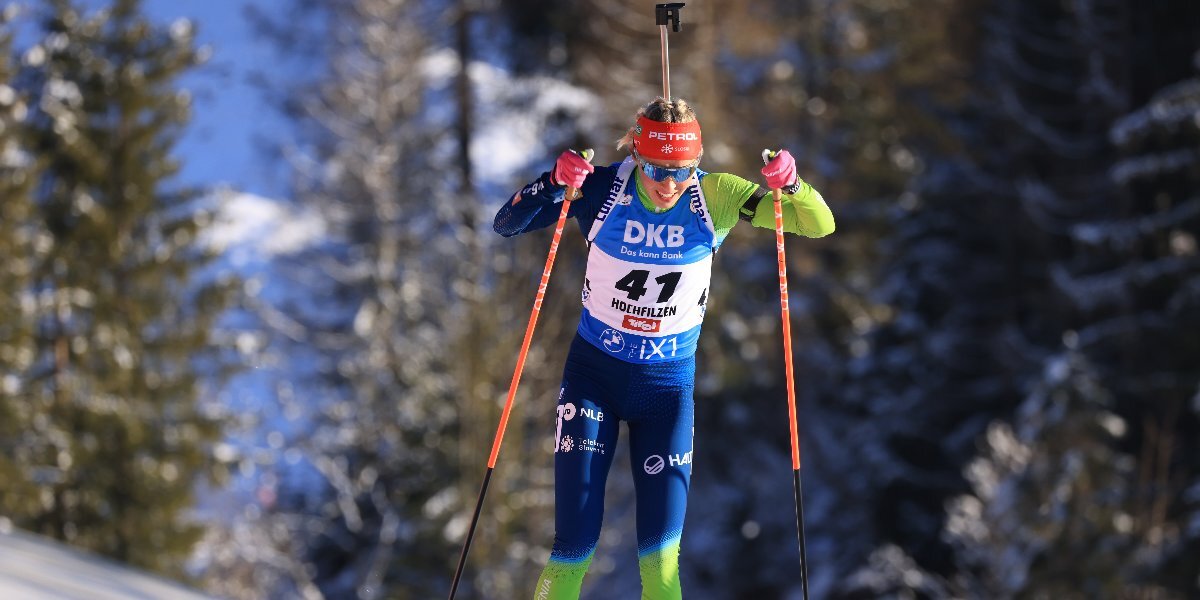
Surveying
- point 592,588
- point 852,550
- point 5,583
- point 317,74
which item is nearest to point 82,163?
point 317,74

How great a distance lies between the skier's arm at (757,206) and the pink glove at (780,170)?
16 cm

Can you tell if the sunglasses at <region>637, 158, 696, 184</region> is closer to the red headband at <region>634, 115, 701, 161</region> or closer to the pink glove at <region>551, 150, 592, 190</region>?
the red headband at <region>634, 115, 701, 161</region>

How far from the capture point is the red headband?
19.6 ft

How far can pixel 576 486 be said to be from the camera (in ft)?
19.6

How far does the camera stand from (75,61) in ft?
78.3

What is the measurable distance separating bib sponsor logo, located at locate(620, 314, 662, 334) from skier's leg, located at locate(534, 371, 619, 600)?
1.01 ft

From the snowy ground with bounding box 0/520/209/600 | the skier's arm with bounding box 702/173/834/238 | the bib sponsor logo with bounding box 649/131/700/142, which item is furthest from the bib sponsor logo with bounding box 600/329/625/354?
the snowy ground with bounding box 0/520/209/600

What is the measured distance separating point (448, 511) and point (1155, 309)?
12.3 m

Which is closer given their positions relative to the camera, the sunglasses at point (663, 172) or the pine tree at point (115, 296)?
the sunglasses at point (663, 172)

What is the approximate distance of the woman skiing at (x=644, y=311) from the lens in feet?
19.7

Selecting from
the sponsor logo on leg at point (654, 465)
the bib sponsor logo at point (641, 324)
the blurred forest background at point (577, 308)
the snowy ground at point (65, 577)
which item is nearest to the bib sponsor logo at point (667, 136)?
the bib sponsor logo at point (641, 324)

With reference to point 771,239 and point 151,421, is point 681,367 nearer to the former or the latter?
point 151,421

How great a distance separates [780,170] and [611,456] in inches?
55.9

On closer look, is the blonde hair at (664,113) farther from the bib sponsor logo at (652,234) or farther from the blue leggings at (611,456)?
the blue leggings at (611,456)
